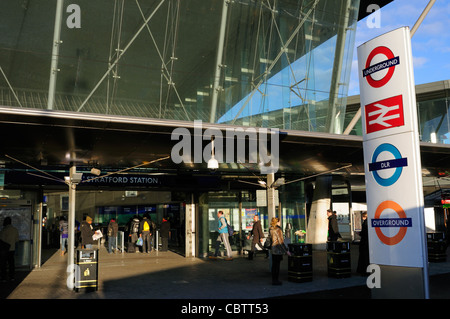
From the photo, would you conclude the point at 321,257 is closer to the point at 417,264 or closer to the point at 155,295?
the point at 155,295

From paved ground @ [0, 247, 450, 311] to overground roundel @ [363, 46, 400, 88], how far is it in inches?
185

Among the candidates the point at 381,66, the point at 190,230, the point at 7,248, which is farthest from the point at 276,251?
the point at 190,230

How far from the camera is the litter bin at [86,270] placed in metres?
10.4

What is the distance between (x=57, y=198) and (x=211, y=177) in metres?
22.2

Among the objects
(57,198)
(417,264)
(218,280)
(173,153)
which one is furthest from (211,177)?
(57,198)

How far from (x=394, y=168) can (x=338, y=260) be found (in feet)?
19.7

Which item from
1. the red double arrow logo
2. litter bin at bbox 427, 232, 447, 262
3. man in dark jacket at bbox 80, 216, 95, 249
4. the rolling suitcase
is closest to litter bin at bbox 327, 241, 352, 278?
litter bin at bbox 427, 232, 447, 262

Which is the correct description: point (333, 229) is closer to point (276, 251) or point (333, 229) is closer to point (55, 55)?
point (276, 251)

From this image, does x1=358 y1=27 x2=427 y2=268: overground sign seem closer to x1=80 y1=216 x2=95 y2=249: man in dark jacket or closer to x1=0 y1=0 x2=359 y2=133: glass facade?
x1=0 y1=0 x2=359 y2=133: glass facade

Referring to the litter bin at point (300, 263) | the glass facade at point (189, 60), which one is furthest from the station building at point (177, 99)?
the litter bin at point (300, 263)

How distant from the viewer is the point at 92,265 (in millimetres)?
10547

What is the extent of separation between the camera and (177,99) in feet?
47.2

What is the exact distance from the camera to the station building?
1180 cm
